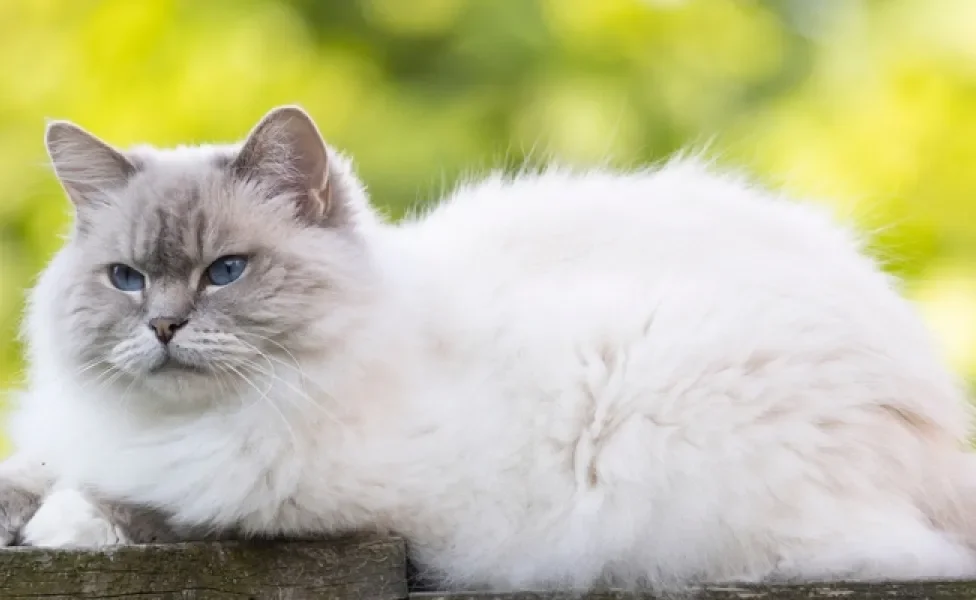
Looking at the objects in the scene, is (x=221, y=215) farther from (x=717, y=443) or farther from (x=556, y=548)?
(x=717, y=443)

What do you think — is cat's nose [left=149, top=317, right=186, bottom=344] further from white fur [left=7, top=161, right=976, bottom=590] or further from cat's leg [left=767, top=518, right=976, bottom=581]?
cat's leg [left=767, top=518, right=976, bottom=581]

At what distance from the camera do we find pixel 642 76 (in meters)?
3.27

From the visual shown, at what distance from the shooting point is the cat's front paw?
60.0 inches

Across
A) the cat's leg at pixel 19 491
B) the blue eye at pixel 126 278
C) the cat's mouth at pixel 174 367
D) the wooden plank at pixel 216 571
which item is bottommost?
the wooden plank at pixel 216 571

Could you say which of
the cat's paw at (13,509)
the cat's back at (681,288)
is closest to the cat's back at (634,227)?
the cat's back at (681,288)

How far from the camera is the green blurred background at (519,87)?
308cm

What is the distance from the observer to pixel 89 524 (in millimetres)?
1552

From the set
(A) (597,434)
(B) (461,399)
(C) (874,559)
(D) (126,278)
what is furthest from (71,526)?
(C) (874,559)

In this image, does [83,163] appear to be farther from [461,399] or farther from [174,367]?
[461,399]

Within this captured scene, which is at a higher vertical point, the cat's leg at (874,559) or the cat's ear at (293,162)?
the cat's ear at (293,162)

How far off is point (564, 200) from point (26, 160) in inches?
72.5

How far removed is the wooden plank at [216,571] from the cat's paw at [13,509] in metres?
0.23

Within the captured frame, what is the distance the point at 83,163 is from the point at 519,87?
1.67m

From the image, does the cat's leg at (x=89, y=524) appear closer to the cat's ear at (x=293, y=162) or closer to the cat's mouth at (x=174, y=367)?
the cat's mouth at (x=174, y=367)
